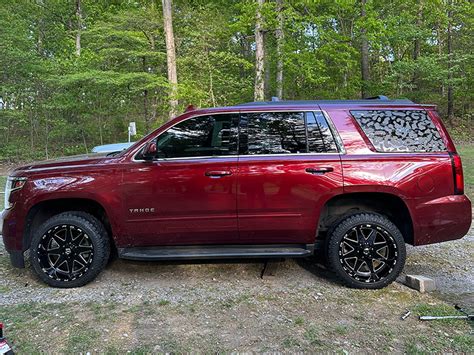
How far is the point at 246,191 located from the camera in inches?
150

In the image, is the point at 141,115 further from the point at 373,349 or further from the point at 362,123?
the point at 373,349

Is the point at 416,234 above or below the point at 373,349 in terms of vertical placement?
above

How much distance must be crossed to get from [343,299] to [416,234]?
1012 mm

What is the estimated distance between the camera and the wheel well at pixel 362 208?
12.9 ft

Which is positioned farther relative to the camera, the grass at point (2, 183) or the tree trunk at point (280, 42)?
the tree trunk at point (280, 42)

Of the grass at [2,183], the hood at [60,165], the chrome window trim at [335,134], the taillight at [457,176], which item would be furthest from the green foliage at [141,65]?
the taillight at [457,176]

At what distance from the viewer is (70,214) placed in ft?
13.0

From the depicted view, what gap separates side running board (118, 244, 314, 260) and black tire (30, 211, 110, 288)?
278 millimetres

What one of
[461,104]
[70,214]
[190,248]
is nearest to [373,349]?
[190,248]

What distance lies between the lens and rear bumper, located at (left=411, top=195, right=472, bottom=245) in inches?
148

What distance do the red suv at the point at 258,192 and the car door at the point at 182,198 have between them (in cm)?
1

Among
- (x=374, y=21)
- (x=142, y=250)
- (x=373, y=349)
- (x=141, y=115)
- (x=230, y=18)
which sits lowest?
(x=373, y=349)

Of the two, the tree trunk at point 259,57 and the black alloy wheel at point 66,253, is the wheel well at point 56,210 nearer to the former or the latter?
the black alloy wheel at point 66,253

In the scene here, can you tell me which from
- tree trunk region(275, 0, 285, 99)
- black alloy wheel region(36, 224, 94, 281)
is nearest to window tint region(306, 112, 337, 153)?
black alloy wheel region(36, 224, 94, 281)
